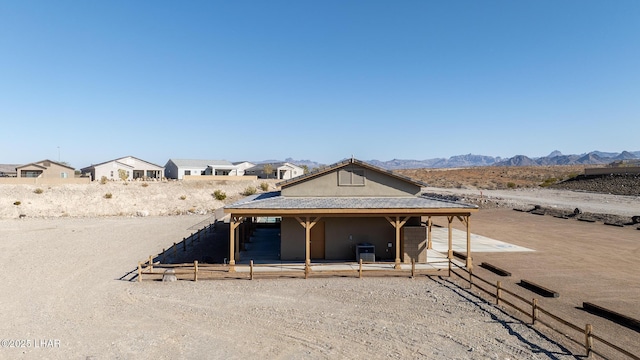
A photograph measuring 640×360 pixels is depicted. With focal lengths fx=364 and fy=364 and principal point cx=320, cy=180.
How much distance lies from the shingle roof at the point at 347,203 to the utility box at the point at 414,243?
159cm

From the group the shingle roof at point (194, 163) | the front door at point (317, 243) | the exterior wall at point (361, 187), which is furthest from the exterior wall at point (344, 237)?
the shingle roof at point (194, 163)

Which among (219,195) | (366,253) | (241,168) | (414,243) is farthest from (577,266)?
(241,168)

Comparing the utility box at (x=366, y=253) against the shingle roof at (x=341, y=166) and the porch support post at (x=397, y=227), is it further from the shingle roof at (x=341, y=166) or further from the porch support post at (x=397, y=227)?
the shingle roof at (x=341, y=166)

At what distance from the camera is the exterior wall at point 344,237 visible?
20.7 metres

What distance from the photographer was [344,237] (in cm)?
2080

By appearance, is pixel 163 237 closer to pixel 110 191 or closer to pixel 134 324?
pixel 134 324

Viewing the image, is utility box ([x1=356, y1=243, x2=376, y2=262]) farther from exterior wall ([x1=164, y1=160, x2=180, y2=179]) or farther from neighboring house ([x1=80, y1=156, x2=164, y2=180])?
exterior wall ([x1=164, y1=160, x2=180, y2=179])

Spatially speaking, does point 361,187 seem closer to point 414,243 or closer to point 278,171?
point 414,243

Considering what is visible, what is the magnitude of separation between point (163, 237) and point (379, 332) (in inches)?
993

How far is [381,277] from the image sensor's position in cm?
1792

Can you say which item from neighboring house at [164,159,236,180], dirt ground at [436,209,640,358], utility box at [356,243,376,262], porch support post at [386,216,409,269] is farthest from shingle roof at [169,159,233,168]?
porch support post at [386,216,409,269]

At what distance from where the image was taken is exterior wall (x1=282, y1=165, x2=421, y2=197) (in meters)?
21.7

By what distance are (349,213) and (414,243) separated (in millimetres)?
4494

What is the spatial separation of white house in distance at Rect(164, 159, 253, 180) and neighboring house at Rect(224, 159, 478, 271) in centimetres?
6377
